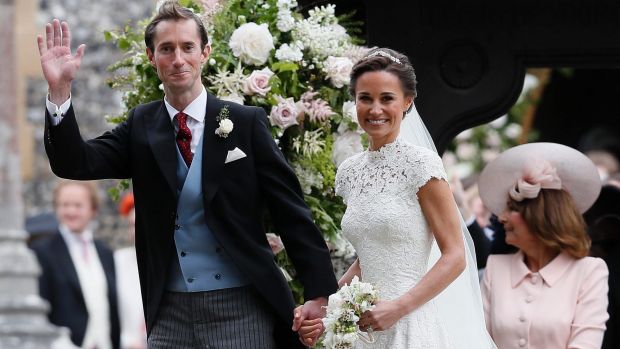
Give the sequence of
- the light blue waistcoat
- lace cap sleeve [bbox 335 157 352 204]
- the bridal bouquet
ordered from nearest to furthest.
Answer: the bridal bouquet → the light blue waistcoat → lace cap sleeve [bbox 335 157 352 204]

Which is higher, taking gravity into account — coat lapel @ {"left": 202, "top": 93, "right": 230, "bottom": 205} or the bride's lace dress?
coat lapel @ {"left": 202, "top": 93, "right": 230, "bottom": 205}

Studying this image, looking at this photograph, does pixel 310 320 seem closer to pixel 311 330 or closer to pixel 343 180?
pixel 311 330

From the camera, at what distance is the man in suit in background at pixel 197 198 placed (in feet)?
26.2

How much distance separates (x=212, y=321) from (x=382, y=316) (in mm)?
719

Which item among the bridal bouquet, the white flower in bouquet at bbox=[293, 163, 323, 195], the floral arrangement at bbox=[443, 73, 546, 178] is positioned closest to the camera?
the bridal bouquet

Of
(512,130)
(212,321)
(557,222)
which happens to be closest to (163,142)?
(212,321)

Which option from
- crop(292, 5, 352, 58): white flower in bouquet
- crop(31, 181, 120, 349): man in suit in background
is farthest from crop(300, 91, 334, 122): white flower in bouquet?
crop(31, 181, 120, 349): man in suit in background

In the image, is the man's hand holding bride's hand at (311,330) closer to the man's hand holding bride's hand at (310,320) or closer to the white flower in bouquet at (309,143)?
the man's hand holding bride's hand at (310,320)

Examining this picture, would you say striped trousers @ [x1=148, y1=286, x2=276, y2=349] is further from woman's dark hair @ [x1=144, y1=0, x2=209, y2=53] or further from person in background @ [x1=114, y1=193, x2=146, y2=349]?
person in background @ [x1=114, y1=193, x2=146, y2=349]

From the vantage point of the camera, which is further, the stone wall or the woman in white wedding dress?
the stone wall

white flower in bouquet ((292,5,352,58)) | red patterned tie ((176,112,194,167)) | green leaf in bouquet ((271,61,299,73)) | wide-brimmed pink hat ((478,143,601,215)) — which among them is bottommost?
wide-brimmed pink hat ((478,143,601,215))

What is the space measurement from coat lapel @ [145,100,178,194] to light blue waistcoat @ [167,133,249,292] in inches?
2.4

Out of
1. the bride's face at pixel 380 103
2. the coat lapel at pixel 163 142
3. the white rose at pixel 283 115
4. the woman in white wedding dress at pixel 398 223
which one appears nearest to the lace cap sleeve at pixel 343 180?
the woman in white wedding dress at pixel 398 223

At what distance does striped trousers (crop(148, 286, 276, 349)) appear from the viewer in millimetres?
7973
